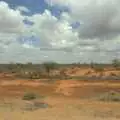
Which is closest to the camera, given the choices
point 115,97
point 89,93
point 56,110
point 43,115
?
point 43,115

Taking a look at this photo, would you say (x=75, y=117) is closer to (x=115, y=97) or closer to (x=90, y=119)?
(x=90, y=119)

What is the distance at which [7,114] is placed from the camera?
1936 cm

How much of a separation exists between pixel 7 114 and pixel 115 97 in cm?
1204

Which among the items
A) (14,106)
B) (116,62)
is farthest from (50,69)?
(14,106)

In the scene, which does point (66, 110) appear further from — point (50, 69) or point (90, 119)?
point (50, 69)

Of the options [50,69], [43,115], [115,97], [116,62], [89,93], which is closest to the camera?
[43,115]

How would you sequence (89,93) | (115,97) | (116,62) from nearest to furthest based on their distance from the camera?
(115,97) < (89,93) < (116,62)

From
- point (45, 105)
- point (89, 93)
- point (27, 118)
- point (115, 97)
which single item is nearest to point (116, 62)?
point (89, 93)

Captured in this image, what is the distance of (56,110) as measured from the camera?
2089 centimetres

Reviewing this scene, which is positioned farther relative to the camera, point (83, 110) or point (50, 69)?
point (50, 69)

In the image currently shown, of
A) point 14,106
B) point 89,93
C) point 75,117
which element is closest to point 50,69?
point 89,93

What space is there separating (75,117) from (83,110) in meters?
3.03

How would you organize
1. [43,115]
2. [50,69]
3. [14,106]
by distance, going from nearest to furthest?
[43,115]
[14,106]
[50,69]

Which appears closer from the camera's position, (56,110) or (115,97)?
(56,110)
